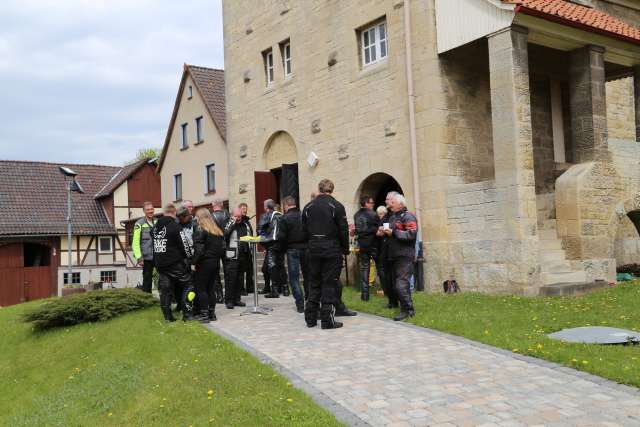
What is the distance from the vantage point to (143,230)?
36.5 feet

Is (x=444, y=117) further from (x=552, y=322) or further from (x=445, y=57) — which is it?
(x=552, y=322)

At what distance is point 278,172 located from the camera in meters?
18.5

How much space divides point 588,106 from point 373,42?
497 centimetres

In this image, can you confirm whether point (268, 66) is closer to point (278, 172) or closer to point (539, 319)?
point (278, 172)

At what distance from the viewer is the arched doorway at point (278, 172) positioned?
683 inches

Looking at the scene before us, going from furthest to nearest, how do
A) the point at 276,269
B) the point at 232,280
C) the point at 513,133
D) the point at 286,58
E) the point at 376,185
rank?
the point at 286,58, the point at 376,185, the point at 276,269, the point at 513,133, the point at 232,280

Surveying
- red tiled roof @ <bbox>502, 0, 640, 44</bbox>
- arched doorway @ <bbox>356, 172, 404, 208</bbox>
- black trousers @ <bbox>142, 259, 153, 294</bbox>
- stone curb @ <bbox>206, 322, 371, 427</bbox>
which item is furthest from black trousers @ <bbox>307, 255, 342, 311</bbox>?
arched doorway @ <bbox>356, 172, 404, 208</bbox>

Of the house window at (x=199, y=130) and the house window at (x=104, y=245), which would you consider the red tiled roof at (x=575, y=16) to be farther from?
the house window at (x=104, y=245)

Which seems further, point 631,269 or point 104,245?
point 104,245

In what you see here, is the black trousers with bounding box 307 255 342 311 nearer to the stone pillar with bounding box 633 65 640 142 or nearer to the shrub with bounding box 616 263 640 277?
the shrub with bounding box 616 263 640 277

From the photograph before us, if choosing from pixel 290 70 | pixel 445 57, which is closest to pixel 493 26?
pixel 445 57

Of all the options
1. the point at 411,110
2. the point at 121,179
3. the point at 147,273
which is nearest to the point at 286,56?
the point at 411,110

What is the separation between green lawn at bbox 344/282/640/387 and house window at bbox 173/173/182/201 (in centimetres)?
1928

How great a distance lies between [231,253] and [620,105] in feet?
38.2
